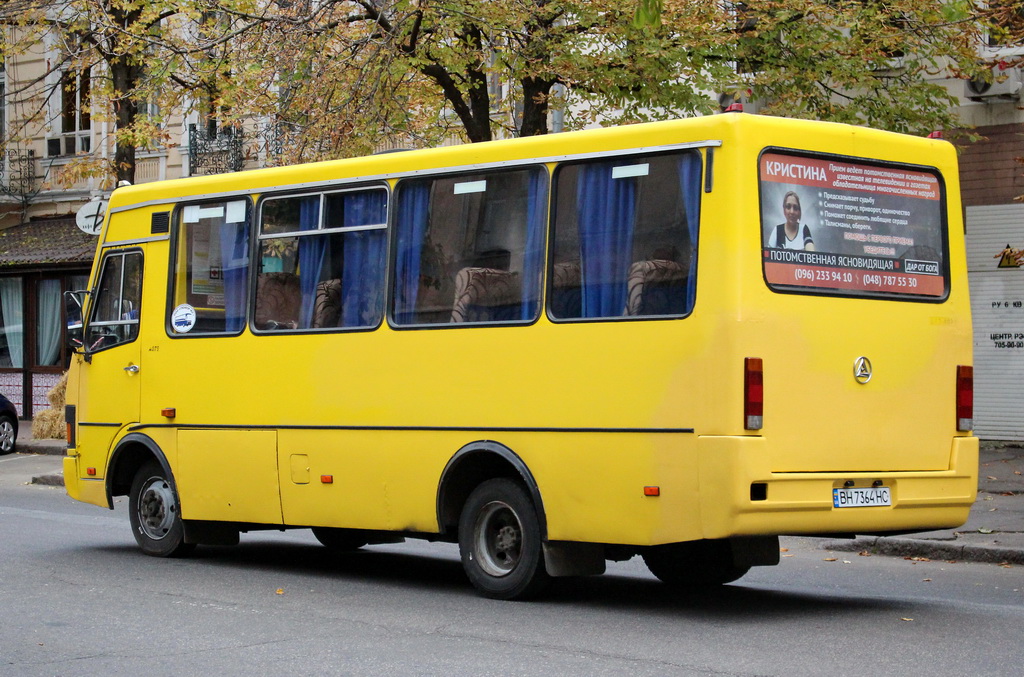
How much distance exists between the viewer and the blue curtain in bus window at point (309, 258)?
36.0 feet

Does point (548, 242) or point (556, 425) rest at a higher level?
point (548, 242)

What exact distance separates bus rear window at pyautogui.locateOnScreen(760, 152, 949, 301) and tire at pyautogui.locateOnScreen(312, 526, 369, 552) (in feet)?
13.5

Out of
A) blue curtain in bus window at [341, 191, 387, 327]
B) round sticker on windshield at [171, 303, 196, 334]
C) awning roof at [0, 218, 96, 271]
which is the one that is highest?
awning roof at [0, 218, 96, 271]

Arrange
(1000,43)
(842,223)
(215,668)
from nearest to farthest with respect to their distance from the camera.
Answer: (215,668)
(842,223)
(1000,43)

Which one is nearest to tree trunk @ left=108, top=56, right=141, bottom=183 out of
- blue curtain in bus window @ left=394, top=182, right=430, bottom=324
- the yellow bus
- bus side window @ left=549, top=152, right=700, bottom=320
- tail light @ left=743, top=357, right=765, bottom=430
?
the yellow bus

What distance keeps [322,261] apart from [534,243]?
2.04 meters

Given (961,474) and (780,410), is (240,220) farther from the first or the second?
(961,474)

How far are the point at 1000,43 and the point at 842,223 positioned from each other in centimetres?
1234

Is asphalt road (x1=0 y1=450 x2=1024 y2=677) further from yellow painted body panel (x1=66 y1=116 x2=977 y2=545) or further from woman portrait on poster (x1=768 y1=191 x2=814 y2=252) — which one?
woman portrait on poster (x1=768 y1=191 x2=814 y2=252)

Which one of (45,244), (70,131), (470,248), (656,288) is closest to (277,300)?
(470,248)

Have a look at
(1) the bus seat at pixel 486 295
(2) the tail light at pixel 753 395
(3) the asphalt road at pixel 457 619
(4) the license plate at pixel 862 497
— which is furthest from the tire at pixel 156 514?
(4) the license plate at pixel 862 497

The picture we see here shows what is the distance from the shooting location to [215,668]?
7281mm

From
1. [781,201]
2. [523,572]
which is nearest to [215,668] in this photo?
[523,572]

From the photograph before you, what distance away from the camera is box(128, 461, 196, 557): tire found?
1214 cm
